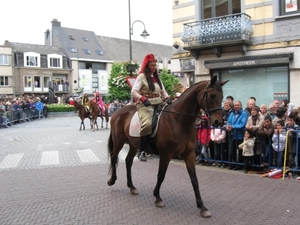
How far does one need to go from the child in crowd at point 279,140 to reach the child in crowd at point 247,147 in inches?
21.3

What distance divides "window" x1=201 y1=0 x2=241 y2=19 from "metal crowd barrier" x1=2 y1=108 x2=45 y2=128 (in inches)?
629

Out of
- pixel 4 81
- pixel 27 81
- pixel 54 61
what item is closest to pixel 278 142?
pixel 4 81

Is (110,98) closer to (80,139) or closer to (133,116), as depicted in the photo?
(80,139)

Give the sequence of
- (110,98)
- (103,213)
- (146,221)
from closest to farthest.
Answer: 1. (146,221)
2. (103,213)
3. (110,98)

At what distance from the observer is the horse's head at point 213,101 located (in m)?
5.42

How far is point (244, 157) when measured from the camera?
896 centimetres

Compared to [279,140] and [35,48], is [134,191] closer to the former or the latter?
[279,140]

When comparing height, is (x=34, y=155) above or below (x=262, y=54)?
below

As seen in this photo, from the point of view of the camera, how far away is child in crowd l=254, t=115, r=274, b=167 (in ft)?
28.1

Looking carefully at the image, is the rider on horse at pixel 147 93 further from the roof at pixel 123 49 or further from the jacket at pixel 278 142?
the roof at pixel 123 49

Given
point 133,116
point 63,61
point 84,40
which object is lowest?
point 133,116

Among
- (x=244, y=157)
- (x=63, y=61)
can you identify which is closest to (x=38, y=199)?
(x=244, y=157)

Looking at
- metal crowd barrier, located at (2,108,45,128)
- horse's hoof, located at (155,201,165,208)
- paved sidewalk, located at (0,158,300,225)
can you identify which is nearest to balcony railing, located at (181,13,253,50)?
paved sidewalk, located at (0,158,300,225)

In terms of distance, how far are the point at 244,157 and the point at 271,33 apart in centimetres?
671
